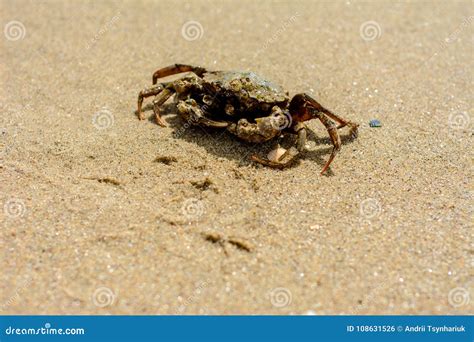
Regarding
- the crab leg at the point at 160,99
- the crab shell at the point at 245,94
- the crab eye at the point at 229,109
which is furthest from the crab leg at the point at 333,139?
the crab leg at the point at 160,99

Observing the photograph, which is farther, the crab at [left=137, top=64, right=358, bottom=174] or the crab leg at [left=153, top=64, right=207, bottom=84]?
the crab leg at [left=153, top=64, right=207, bottom=84]

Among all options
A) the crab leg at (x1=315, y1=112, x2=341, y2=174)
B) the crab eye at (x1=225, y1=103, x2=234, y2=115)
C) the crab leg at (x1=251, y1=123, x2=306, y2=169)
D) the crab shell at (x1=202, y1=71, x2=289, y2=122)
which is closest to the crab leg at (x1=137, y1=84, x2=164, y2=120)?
the crab shell at (x1=202, y1=71, x2=289, y2=122)

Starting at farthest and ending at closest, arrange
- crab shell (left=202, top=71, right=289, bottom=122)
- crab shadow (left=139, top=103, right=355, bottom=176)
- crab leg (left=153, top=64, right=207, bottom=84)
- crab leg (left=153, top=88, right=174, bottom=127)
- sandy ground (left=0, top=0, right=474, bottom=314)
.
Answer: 1. crab leg (left=153, top=64, right=207, bottom=84)
2. crab leg (left=153, top=88, right=174, bottom=127)
3. crab shadow (left=139, top=103, right=355, bottom=176)
4. crab shell (left=202, top=71, right=289, bottom=122)
5. sandy ground (left=0, top=0, right=474, bottom=314)

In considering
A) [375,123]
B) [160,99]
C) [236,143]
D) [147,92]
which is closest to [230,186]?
[236,143]

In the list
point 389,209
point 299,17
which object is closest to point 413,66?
point 299,17

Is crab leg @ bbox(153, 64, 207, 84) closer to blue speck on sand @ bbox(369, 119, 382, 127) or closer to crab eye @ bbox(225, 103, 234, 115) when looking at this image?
crab eye @ bbox(225, 103, 234, 115)

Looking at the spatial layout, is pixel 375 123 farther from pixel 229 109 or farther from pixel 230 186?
pixel 230 186

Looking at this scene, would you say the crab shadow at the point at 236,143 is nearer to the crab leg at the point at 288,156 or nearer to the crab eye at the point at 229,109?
the crab leg at the point at 288,156

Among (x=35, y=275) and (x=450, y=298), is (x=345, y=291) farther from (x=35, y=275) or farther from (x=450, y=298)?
(x=35, y=275)
